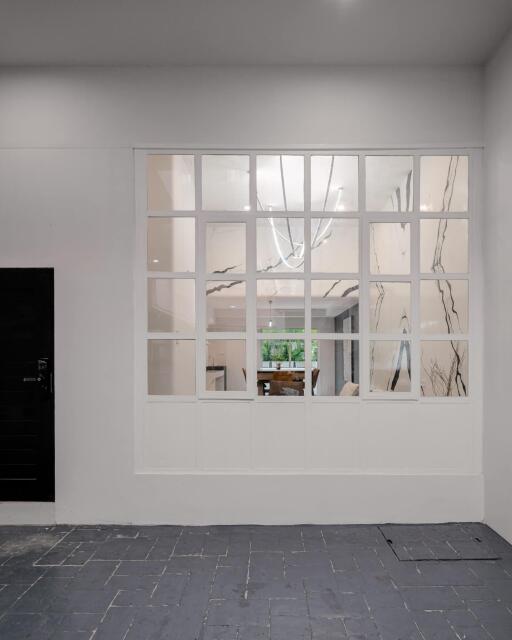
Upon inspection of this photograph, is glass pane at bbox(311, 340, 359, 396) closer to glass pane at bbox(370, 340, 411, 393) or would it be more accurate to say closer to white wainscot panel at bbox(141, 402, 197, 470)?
glass pane at bbox(370, 340, 411, 393)

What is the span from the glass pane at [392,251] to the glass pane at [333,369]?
60cm

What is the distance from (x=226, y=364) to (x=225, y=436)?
535 mm

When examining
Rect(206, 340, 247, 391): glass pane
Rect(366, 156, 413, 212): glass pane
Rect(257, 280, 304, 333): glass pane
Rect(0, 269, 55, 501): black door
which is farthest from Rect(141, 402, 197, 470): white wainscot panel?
Rect(366, 156, 413, 212): glass pane

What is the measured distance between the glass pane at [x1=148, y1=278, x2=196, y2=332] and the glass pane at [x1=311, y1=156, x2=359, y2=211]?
1.15 m

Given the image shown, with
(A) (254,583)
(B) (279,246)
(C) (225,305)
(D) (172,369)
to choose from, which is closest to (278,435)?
(D) (172,369)

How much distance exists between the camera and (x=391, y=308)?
395 centimetres

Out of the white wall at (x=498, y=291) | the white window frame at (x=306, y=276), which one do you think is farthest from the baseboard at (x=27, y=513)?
the white wall at (x=498, y=291)

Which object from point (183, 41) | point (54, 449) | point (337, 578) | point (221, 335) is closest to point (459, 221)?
point (221, 335)

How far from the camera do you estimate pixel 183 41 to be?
363 centimetres

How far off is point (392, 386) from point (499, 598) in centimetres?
154

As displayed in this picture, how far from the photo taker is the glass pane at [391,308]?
13.0ft

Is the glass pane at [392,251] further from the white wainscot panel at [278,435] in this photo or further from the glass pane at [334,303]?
the white wainscot panel at [278,435]

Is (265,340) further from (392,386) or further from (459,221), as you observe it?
(459,221)

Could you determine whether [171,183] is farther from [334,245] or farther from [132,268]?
[334,245]
